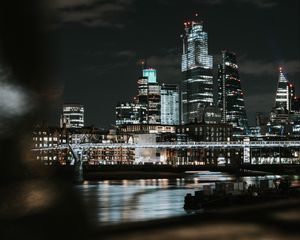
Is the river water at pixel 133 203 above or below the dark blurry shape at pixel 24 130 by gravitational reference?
below

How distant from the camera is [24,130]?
1.43m

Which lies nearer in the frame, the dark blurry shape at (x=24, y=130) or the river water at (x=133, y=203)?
the dark blurry shape at (x=24, y=130)

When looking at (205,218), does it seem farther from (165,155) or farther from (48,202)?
(165,155)

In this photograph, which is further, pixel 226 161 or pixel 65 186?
pixel 226 161

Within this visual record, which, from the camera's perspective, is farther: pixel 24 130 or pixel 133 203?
pixel 133 203

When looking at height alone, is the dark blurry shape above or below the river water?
above

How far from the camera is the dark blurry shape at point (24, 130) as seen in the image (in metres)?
1.34

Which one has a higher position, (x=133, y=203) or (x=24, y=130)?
(x=24, y=130)

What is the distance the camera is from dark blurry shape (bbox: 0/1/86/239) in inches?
52.7

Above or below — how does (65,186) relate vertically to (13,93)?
below

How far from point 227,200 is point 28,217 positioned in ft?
102

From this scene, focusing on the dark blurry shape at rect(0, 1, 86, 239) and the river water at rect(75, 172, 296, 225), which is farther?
the river water at rect(75, 172, 296, 225)

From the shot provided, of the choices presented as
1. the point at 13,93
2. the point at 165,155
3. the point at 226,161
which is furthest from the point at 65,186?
the point at 226,161

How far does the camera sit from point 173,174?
101m
